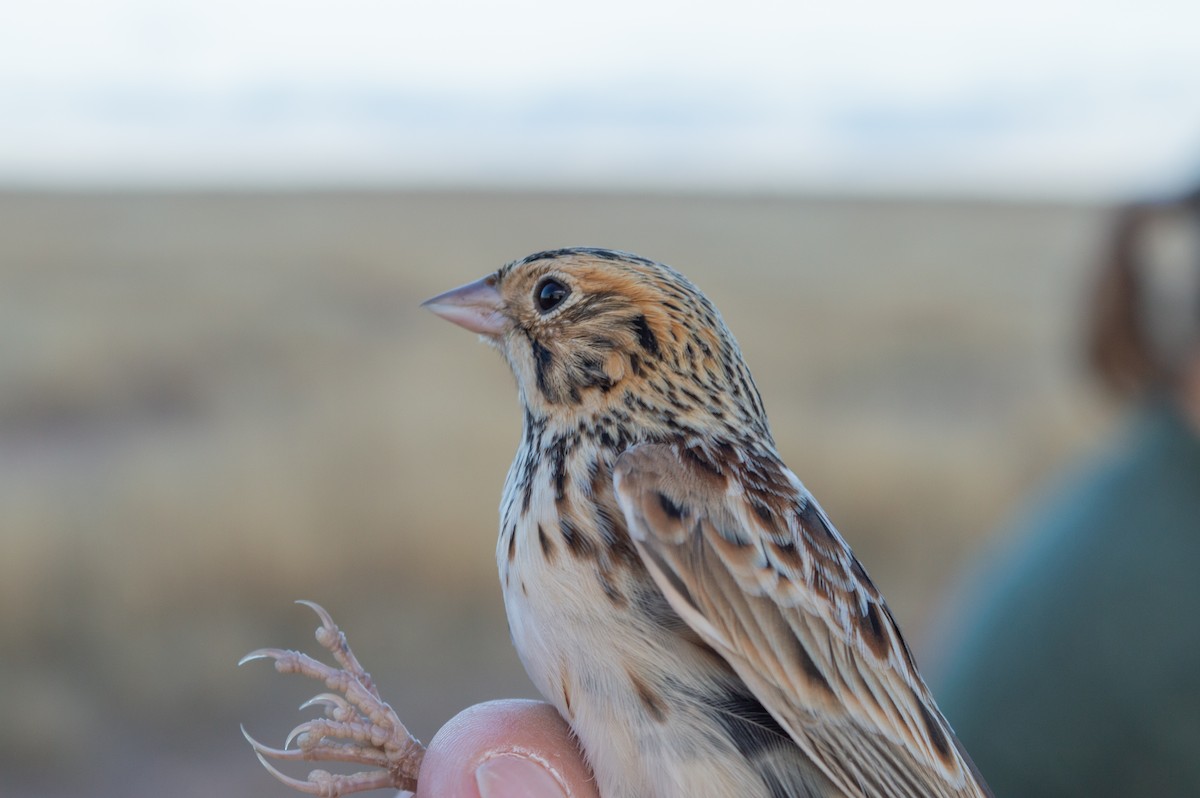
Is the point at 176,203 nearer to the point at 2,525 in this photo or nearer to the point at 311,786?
the point at 2,525

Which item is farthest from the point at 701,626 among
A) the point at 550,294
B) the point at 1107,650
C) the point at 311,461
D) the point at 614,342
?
the point at 311,461

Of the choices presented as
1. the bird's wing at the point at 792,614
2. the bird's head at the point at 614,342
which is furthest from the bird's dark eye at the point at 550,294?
the bird's wing at the point at 792,614

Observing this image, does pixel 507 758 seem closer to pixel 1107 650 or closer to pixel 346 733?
pixel 346 733

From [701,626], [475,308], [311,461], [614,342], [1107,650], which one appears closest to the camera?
[701,626]

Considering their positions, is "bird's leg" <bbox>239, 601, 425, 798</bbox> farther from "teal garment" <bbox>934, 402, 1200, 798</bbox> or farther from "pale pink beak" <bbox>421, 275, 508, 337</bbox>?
"teal garment" <bbox>934, 402, 1200, 798</bbox>

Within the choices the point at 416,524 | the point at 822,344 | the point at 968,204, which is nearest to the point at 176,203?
the point at 822,344
